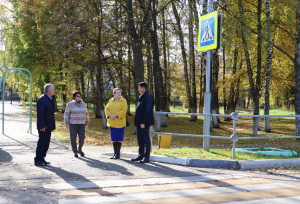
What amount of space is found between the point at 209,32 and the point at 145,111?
2.93 m

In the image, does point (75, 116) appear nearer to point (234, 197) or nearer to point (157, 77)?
point (234, 197)

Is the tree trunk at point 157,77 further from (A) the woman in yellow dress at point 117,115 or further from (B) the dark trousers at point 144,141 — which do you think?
(B) the dark trousers at point 144,141

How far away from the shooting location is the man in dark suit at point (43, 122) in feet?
25.3

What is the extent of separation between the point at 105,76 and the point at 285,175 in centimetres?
1745

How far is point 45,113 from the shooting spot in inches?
309

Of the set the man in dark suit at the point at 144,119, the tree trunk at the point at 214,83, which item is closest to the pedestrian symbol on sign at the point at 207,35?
the man in dark suit at the point at 144,119

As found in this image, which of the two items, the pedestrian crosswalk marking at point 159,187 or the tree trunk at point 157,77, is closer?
the pedestrian crosswalk marking at point 159,187

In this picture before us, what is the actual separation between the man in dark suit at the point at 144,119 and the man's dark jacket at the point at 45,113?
2.01m

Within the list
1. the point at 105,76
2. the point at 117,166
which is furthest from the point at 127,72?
the point at 117,166

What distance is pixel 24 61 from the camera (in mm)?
32594

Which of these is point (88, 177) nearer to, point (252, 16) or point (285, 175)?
point (285, 175)

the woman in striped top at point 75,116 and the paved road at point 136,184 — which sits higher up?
the woman in striped top at point 75,116

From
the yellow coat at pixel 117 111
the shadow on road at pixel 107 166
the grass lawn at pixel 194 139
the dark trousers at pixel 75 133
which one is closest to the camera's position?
the shadow on road at pixel 107 166

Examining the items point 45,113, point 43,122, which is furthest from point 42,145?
point 45,113
